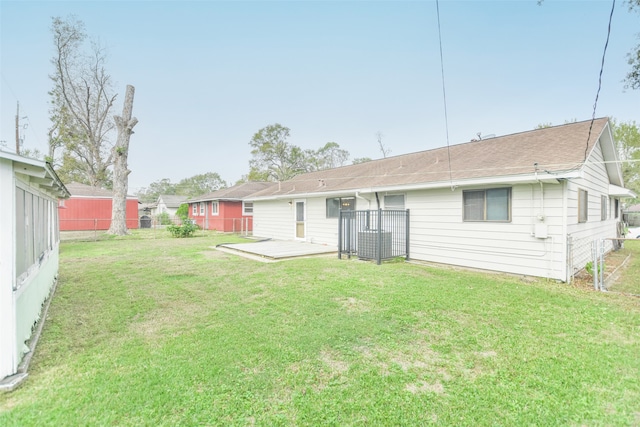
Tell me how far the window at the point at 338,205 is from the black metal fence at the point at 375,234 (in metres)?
1.34

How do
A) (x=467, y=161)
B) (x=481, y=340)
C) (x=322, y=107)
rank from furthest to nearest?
(x=322, y=107)
(x=467, y=161)
(x=481, y=340)

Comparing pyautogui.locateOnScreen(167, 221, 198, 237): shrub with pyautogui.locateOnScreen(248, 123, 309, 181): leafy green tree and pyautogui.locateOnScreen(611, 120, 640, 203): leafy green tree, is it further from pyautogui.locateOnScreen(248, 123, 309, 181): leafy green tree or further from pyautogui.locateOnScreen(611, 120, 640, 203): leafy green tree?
pyautogui.locateOnScreen(611, 120, 640, 203): leafy green tree

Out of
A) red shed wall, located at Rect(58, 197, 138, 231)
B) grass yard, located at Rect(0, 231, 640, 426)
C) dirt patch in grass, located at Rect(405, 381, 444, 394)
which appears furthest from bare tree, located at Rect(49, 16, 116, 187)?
dirt patch in grass, located at Rect(405, 381, 444, 394)

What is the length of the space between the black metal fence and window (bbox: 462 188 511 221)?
1.74 meters

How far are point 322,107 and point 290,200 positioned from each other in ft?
29.3

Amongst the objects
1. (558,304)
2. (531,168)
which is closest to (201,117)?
(531,168)

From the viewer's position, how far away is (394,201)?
30.6 ft

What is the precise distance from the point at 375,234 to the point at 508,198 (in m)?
3.22

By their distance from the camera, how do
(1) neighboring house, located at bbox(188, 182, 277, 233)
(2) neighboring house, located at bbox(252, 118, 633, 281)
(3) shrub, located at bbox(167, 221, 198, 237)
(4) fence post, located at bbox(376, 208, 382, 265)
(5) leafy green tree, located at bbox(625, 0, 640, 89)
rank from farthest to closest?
(1) neighboring house, located at bbox(188, 182, 277, 233) < (3) shrub, located at bbox(167, 221, 198, 237) < (4) fence post, located at bbox(376, 208, 382, 265) < (5) leafy green tree, located at bbox(625, 0, 640, 89) < (2) neighboring house, located at bbox(252, 118, 633, 281)

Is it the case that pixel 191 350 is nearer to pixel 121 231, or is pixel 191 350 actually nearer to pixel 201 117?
pixel 121 231

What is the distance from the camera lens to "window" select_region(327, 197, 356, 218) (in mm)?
10820

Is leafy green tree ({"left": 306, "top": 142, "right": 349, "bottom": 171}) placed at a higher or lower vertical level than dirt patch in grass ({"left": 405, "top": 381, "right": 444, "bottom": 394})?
higher

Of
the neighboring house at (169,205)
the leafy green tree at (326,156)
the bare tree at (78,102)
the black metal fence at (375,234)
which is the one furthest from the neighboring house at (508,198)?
the neighboring house at (169,205)

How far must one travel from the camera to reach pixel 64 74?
22547 millimetres
